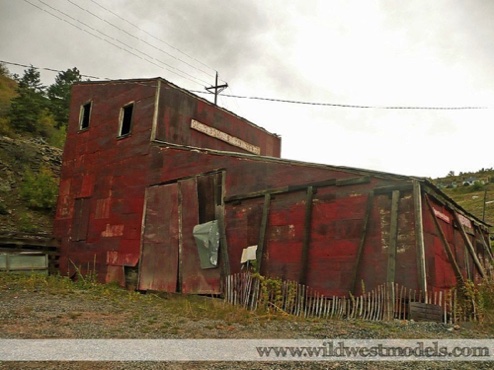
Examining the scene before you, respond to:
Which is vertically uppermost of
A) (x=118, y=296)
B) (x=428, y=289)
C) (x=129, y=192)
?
(x=129, y=192)

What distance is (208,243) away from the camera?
12594 millimetres

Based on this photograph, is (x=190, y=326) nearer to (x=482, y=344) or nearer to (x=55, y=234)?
(x=482, y=344)

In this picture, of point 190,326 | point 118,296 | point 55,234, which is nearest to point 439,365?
point 190,326

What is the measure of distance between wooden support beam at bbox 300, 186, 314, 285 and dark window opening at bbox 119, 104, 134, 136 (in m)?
9.06

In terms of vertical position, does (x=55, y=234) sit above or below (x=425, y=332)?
above

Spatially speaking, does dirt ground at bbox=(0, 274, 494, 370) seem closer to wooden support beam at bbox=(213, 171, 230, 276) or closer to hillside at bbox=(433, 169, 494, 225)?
wooden support beam at bbox=(213, 171, 230, 276)

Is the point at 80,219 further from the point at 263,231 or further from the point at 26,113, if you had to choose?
the point at 26,113

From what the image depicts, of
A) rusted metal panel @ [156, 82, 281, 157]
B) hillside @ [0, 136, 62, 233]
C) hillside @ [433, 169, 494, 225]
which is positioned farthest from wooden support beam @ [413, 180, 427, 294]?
hillside @ [433, 169, 494, 225]

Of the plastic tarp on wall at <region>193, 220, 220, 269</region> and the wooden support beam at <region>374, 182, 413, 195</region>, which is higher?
the wooden support beam at <region>374, 182, 413, 195</region>

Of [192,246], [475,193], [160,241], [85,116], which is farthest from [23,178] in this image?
[475,193]

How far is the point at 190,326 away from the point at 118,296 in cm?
599

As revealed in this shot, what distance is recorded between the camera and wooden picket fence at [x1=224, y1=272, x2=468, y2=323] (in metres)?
8.79

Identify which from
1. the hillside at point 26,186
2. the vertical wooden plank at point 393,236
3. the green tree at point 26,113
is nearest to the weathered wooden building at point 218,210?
the vertical wooden plank at point 393,236

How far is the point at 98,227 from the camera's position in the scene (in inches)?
653
